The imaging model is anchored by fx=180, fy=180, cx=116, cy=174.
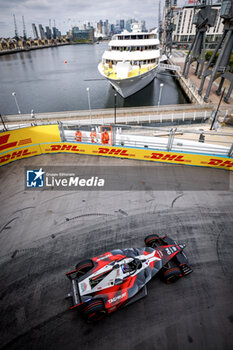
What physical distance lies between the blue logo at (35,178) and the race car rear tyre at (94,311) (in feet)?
22.8

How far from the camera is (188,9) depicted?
352 feet

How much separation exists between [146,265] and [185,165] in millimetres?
7688

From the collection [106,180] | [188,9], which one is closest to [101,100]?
[106,180]

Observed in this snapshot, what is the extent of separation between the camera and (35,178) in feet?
34.7

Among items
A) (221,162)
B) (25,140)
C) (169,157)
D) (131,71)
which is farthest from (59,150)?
(131,71)

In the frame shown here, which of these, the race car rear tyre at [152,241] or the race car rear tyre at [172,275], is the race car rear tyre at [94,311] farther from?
the race car rear tyre at [152,241]

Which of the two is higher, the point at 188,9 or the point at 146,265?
the point at 188,9

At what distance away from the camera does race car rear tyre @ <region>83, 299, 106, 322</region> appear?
503cm

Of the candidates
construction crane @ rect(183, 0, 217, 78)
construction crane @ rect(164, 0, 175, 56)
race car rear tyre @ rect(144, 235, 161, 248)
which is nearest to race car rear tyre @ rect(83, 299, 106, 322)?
race car rear tyre @ rect(144, 235, 161, 248)

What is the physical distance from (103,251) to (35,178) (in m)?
6.16

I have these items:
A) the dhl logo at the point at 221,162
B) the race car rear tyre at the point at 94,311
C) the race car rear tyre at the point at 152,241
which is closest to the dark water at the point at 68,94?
the dhl logo at the point at 221,162

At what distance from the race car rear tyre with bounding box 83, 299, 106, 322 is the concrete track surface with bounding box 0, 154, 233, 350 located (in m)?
0.43

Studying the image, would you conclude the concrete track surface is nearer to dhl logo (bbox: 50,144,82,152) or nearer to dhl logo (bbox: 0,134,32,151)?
dhl logo (bbox: 0,134,32,151)

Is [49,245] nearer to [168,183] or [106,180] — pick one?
[106,180]
